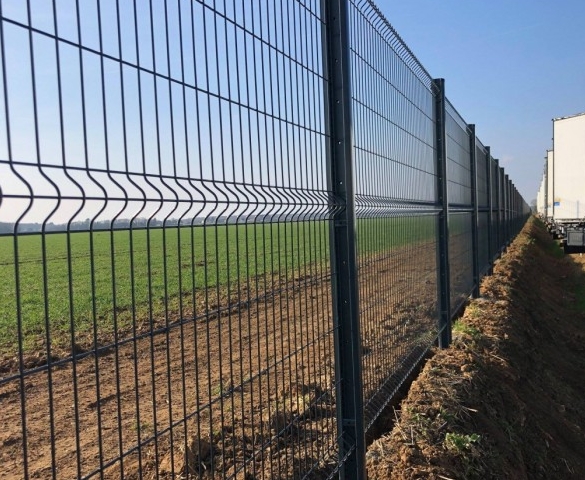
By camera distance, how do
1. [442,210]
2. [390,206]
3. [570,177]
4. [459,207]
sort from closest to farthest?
[390,206] → [442,210] → [459,207] → [570,177]

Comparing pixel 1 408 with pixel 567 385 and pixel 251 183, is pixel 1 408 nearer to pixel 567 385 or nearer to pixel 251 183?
pixel 251 183

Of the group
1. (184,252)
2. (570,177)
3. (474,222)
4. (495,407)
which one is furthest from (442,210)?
(570,177)

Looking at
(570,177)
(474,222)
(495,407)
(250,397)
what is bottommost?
(495,407)

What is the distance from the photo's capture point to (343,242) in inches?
142

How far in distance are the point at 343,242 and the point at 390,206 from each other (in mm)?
1444

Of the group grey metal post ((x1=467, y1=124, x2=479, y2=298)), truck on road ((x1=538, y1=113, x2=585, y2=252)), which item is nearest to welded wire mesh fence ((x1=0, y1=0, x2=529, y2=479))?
grey metal post ((x1=467, y1=124, x2=479, y2=298))

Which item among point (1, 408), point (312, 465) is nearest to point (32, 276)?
point (1, 408)

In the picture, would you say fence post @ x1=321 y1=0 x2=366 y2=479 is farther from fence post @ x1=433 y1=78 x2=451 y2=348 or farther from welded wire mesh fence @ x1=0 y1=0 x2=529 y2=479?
fence post @ x1=433 y1=78 x2=451 y2=348

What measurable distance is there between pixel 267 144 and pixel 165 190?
33.2 inches

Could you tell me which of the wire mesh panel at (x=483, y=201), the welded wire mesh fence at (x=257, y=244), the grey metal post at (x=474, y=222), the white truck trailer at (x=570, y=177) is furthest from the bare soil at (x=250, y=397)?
the white truck trailer at (x=570, y=177)

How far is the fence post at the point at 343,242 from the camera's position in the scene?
3539 millimetres

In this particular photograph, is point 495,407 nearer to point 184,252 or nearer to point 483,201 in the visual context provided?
point 184,252

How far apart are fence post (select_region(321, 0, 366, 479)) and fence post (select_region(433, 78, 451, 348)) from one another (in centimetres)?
375

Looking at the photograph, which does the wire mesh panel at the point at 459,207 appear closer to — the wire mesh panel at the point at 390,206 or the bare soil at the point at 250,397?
the wire mesh panel at the point at 390,206
